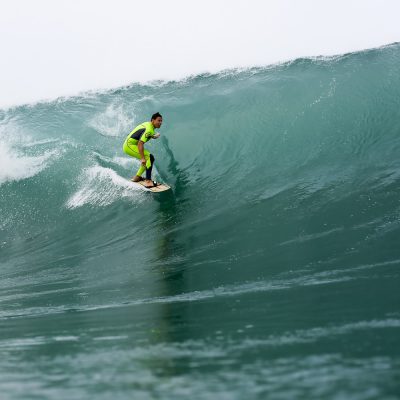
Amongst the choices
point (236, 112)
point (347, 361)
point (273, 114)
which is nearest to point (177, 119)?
point (236, 112)

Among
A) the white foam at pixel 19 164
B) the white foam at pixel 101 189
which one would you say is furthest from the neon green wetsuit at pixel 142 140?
the white foam at pixel 19 164

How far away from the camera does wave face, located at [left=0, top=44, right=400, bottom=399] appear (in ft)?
11.4

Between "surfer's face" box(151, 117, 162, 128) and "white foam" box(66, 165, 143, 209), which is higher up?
"surfer's face" box(151, 117, 162, 128)

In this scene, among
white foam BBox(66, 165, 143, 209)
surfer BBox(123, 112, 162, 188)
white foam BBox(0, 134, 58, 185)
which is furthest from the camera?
white foam BBox(0, 134, 58, 185)

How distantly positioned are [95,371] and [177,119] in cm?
1020

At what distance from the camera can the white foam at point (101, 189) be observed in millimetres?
10528

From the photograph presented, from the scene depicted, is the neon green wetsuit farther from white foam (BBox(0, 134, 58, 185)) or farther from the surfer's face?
white foam (BBox(0, 134, 58, 185))

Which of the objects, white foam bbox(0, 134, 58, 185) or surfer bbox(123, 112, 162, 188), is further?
white foam bbox(0, 134, 58, 185)

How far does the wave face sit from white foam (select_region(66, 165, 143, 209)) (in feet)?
0.13

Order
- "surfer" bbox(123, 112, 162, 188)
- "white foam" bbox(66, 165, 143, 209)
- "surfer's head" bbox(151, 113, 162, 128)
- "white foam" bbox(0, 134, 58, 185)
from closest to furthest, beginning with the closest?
1. "surfer's head" bbox(151, 113, 162, 128)
2. "surfer" bbox(123, 112, 162, 188)
3. "white foam" bbox(66, 165, 143, 209)
4. "white foam" bbox(0, 134, 58, 185)

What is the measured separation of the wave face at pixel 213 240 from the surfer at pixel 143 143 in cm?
36

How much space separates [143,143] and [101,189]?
4.62 ft

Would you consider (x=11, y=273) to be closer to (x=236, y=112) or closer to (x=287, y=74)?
(x=236, y=112)

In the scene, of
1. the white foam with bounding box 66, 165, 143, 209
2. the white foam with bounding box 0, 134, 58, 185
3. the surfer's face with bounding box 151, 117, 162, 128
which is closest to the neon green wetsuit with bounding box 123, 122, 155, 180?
the surfer's face with bounding box 151, 117, 162, 128
